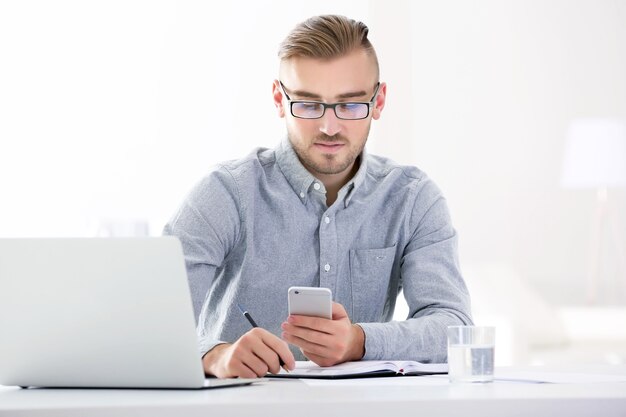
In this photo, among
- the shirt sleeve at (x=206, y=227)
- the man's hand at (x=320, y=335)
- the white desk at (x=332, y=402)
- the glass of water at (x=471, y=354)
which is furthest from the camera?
the shirt sleeve at (x=206, y=227)

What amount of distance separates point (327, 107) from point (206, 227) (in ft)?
1.21

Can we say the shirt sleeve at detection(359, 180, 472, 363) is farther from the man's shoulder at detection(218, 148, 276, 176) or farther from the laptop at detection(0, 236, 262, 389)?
the laptop at detection(0, 236, 262, 389)

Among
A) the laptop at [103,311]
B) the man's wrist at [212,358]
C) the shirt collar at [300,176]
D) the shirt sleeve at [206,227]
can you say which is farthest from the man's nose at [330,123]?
the laptop at [103,311]

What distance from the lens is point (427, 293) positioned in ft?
6.65

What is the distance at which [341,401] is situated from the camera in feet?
3.39

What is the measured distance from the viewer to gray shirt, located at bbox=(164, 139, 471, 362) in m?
2.07

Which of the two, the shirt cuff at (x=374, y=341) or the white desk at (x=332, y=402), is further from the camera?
the shirt cuff at (x=374, y=341)

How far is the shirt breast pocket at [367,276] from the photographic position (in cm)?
215

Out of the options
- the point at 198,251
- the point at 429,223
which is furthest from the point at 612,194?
the point at 198,251

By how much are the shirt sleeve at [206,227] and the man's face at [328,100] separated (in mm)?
194

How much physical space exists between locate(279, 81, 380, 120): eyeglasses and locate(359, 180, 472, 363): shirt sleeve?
0.90ft

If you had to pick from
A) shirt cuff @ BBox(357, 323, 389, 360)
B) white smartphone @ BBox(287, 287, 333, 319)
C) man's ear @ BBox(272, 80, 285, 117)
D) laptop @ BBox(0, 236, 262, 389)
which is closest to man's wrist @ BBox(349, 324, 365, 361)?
shirt cuff @ BBox(357, 323, 389, 360)

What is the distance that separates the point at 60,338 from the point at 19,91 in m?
3.96

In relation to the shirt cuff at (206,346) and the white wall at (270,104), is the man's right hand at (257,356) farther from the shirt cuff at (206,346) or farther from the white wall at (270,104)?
the white wall at (270,104)
